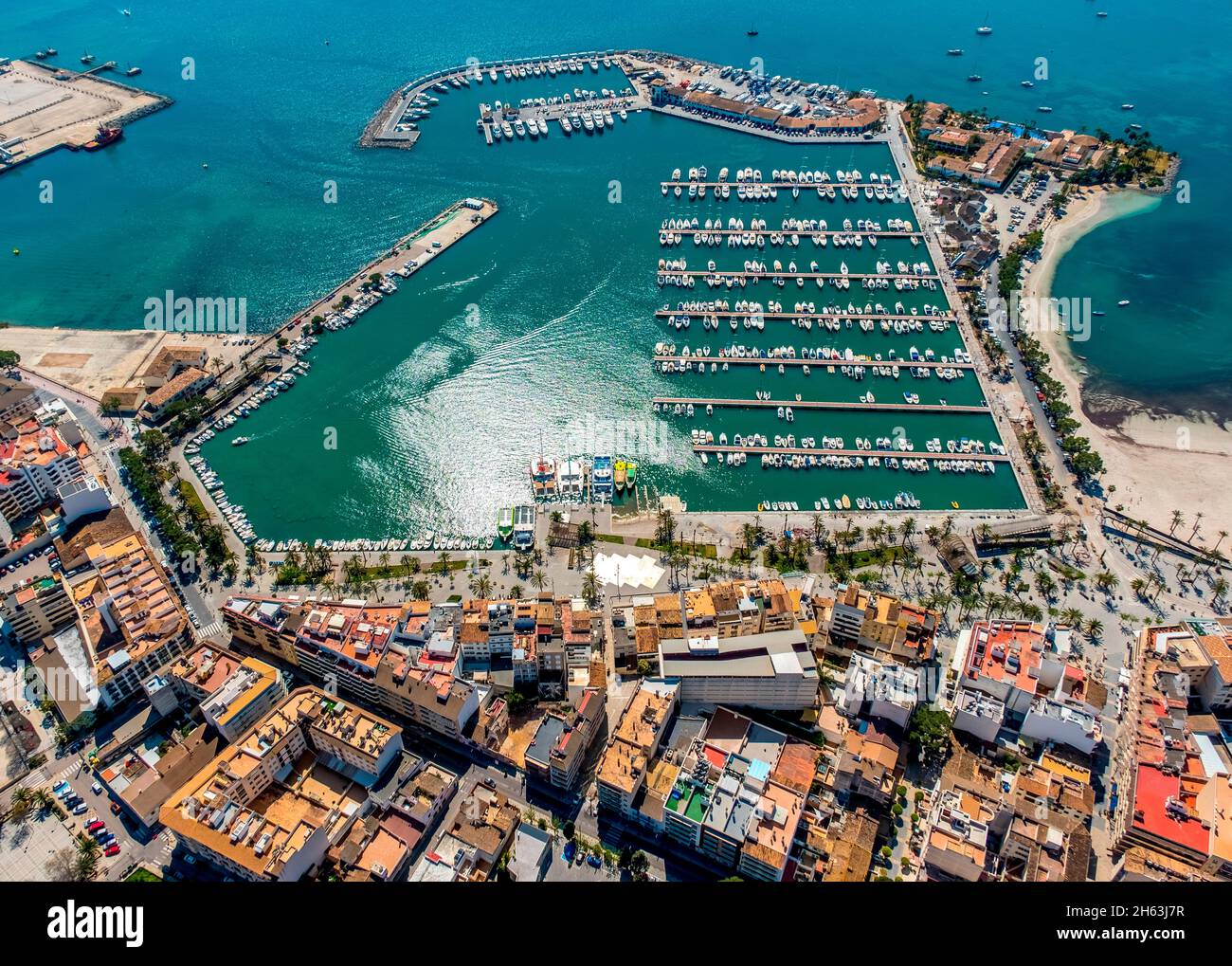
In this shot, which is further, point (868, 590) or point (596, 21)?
point (596, 21)

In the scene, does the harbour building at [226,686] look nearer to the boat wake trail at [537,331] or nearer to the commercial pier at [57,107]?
the boat wake trail at [537,331]

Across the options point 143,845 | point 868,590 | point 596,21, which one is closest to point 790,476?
point 868,590

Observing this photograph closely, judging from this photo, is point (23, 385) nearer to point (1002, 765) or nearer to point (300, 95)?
point (300, 95)

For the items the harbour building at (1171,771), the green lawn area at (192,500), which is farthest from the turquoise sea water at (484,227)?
the harbour building at (1171,771)

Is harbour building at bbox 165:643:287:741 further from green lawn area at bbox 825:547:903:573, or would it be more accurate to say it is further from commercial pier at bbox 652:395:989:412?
commercial pier at bbox 652:395:989:412

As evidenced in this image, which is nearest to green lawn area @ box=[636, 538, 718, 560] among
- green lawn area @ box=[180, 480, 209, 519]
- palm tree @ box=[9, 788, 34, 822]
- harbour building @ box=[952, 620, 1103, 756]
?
harbour building @ box=[952, 620, 1103, 756]

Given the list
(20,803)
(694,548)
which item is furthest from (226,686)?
(694,548)

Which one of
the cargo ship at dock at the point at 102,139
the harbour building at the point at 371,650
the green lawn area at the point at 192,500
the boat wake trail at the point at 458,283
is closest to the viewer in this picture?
the harbour building at the point at 371,650

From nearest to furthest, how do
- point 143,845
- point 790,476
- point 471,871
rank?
1. point 471,871
2. point 143,845
3. point 790,476
